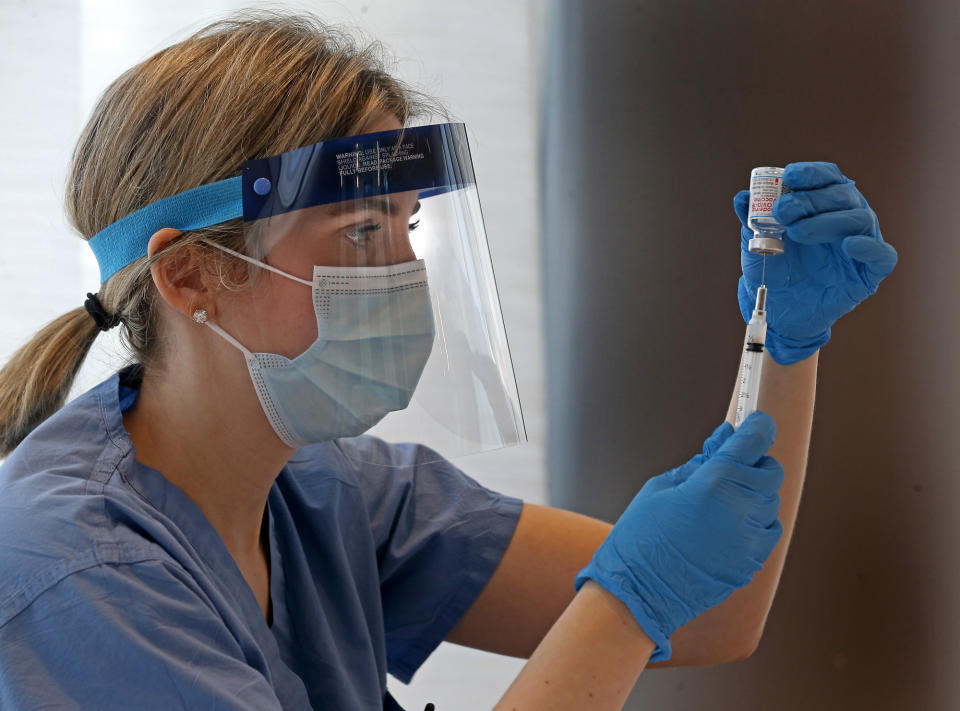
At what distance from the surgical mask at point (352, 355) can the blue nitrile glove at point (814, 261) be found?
0.36 metres

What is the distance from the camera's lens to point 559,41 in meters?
1.42

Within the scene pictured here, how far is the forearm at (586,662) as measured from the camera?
81 centimetres

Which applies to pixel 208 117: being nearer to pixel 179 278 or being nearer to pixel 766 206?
pixel 179 278

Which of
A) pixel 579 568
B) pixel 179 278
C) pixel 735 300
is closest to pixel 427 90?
pixel 735 300

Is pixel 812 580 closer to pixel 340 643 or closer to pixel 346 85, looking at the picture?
pixel 340 643

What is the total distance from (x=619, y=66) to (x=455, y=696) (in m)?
1.08

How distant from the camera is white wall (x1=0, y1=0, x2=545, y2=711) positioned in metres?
1.47

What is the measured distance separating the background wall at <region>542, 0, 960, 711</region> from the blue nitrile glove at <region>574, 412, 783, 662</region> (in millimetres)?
485

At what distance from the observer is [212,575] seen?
2.89 ft

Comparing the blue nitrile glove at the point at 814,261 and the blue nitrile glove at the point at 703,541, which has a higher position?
the blue nitrile glove at the point at 814,261

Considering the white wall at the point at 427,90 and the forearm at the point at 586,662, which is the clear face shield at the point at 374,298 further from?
the white wall at the point at 427,90

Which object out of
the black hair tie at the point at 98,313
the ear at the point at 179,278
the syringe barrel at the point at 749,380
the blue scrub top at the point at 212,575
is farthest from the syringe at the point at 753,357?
the black hair tie at the point at 98,313

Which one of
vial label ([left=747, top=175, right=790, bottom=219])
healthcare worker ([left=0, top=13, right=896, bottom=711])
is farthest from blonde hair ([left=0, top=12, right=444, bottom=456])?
vial label ([left=747, top=175, right=790, bottom=219])

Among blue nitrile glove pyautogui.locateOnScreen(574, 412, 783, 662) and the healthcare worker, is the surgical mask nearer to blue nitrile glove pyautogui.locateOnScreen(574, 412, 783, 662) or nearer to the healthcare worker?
the healthcare worker
